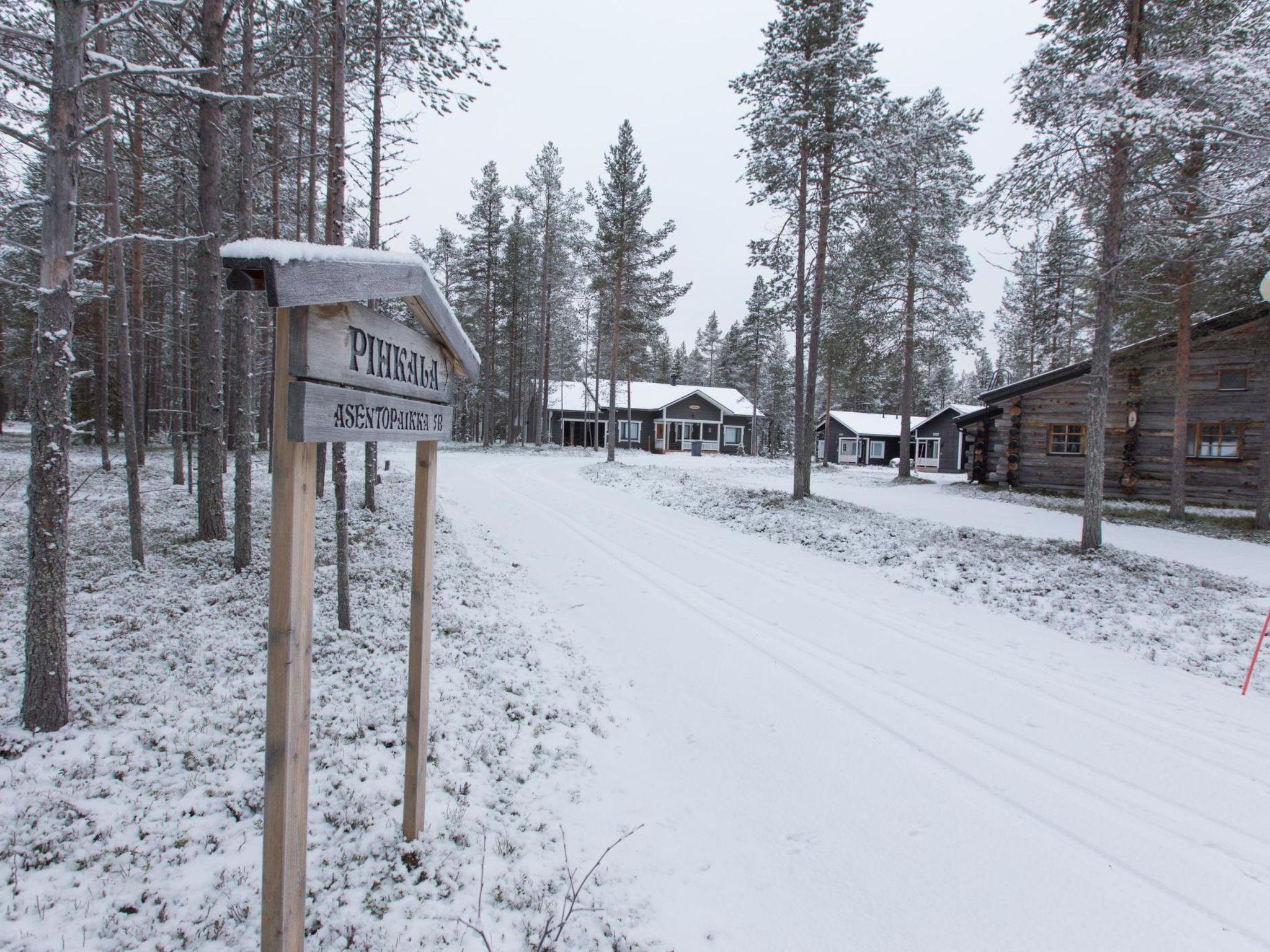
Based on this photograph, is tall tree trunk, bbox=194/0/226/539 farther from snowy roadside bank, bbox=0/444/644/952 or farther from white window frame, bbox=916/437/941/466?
white window frame, bbox=916/437/941/466

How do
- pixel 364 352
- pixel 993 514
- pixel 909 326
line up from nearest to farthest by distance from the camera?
pixel 364 352, pixel 993 514, pixel 909 326

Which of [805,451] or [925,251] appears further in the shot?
[925,251]

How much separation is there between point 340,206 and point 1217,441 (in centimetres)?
2478

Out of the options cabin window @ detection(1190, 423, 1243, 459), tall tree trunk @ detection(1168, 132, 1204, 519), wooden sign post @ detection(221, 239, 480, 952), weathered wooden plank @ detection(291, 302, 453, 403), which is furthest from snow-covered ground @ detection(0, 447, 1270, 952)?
cabin window @ detection(1190, 423, 1243, 459)

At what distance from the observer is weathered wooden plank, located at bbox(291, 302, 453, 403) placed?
2199mm

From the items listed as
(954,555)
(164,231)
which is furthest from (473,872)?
(164,231)

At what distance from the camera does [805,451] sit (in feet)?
52.6

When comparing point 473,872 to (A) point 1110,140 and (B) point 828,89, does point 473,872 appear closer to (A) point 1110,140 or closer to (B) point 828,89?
(A) point 1110,140

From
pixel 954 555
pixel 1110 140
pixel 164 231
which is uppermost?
pixel 1110 140

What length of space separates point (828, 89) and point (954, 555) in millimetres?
12081

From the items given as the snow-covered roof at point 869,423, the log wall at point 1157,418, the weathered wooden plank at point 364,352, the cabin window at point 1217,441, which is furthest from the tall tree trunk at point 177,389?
the snow-covered roof at point 869,423

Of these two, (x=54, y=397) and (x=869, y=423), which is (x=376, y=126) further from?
(x=869, y=423)

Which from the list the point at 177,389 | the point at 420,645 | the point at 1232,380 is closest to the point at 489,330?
the point at 177,389

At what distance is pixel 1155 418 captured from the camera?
64.3 feet
